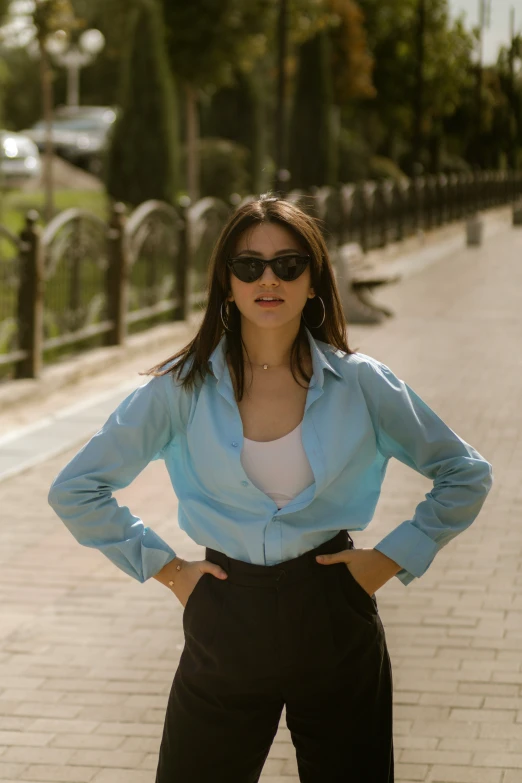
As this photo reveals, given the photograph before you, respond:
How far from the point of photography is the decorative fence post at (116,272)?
12766mm

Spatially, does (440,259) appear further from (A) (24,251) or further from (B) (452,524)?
(B) (452,524)

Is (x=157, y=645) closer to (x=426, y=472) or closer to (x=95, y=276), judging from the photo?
(x=426, y=472)

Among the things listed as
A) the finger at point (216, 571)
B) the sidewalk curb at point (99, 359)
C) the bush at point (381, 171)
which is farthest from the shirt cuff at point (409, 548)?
the bush at point (381, 171)

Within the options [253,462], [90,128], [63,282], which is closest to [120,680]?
[253,462]

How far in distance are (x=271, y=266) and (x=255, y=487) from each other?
1.43ft

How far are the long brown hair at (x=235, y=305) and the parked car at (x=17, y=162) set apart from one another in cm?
3180

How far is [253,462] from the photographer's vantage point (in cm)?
288

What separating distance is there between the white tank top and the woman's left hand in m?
0.15

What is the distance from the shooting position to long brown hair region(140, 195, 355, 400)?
2943mm

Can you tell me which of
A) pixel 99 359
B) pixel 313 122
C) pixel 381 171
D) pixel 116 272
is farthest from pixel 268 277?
pixel 381 171

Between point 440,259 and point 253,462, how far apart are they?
24.6m

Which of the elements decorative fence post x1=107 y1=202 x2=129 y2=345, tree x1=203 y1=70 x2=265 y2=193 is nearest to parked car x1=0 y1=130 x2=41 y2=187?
tree x1=203 y1=70 x2=265 y2=193

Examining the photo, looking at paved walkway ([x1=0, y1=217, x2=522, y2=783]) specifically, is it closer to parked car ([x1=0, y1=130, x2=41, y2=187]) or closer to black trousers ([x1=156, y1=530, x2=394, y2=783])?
black trousers ([x1=156, y1=530, x2=394, y2=783])

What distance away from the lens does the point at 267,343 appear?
3012 mm
